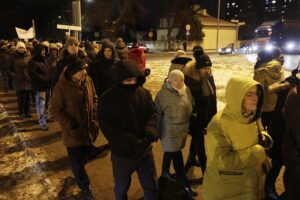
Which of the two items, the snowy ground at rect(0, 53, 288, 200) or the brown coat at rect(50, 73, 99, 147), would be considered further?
the snowy ground at rect(0, 53, 288, 200)

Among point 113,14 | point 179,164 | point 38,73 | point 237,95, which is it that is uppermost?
point 113,14

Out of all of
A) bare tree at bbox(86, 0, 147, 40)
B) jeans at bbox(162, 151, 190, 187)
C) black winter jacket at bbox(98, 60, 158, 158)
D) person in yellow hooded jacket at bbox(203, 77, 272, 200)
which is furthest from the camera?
bare tree at bbox(86, 0, 147, 40)

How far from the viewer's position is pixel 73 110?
3.94m

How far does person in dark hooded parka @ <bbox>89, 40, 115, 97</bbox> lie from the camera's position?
5.74 m

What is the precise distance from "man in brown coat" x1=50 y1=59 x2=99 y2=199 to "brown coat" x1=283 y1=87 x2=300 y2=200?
246 cm

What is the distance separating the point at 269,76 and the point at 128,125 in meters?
2.78

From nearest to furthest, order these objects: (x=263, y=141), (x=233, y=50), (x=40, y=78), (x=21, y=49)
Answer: (x=263, y=141) < (x=40, y=78) < (x=21, y=49) < (x=233, y=50)

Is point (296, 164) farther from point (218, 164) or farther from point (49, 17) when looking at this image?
point (49, 17)

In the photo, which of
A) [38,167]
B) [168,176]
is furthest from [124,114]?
[38,167]

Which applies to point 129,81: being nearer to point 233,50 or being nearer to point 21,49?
point 21,49

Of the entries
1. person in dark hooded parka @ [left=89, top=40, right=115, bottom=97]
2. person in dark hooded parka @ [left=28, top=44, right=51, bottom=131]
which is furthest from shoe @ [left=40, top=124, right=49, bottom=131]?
person in dark hooded parka @ [left=89, top=40, right=115, bottom=97]

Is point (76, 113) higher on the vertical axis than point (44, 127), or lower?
higher

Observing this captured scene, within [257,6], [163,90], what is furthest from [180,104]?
[257,6]

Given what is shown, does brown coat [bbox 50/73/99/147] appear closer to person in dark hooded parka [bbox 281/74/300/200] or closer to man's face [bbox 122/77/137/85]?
man's face [bbox 122/77/137/85]
